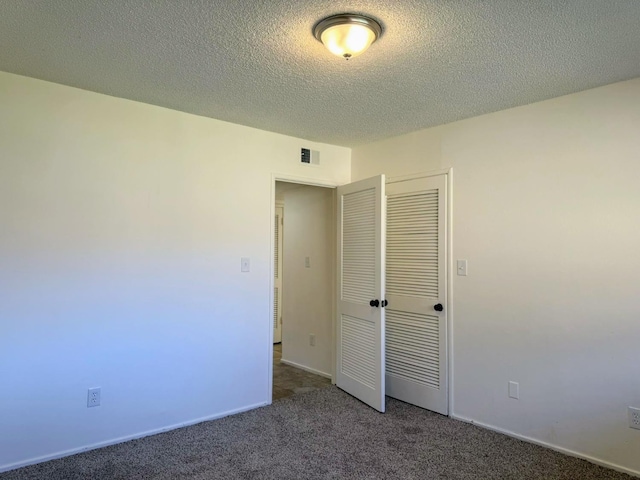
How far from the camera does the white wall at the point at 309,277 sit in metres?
4.32

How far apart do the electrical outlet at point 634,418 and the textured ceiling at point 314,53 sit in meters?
2.01

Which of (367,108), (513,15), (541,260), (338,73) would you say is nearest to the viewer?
(513,15)

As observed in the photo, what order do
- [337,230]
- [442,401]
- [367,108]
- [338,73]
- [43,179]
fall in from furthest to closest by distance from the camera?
[337,230] → [442,401] → [367,108] → [43,179] → [338,73]

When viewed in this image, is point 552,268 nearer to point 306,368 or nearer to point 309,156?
point 309,156

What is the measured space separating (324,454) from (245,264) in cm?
157

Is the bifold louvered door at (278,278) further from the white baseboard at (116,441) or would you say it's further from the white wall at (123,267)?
the white baseboard at (116,441)

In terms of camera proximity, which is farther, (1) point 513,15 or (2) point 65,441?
(2) point 65,441

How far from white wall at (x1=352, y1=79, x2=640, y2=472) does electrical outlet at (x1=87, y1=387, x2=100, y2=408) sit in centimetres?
263

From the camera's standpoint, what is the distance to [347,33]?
1862 millimetres

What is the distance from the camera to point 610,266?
2523 millimetres

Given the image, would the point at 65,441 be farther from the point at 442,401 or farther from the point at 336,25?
the point at 336,25

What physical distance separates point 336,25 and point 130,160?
1.81 metres

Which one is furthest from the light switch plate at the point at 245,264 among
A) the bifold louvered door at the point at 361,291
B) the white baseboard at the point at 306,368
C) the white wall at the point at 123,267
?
the white baseboard at the point at 306,368

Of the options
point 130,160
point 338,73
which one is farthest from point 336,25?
point 130,160
